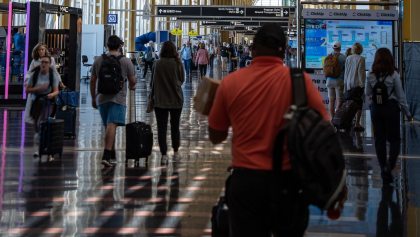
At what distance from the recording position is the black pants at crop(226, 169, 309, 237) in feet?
10.1

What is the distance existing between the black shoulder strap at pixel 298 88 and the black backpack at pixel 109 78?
5629 millimetres

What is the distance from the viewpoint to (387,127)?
8258 millimetres

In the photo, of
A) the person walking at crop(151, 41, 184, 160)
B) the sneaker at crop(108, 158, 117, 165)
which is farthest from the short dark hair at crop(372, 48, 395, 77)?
the sneaker at crop(108, 158, 117, 165)

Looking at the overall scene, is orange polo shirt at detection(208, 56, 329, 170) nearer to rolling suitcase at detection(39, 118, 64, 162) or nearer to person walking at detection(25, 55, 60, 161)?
rolling suitcase at detection(39, 118, 64, 162)

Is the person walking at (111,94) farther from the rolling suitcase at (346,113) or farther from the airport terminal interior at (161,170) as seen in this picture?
the rolling suitcase at (346,113)

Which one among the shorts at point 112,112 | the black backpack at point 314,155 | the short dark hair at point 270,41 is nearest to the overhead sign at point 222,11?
the shorts at point 112,112

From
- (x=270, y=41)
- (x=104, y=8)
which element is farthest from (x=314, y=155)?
(x=104, y=8)

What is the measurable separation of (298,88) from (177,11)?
123 ft

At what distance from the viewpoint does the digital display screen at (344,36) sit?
1545 centimetres

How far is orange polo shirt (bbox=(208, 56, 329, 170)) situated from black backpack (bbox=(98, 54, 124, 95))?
5.46 meters

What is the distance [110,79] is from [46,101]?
7.81ft

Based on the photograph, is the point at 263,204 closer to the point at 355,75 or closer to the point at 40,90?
the point at 40,90

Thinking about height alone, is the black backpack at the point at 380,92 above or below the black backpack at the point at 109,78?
below

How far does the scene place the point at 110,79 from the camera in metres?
8.59
